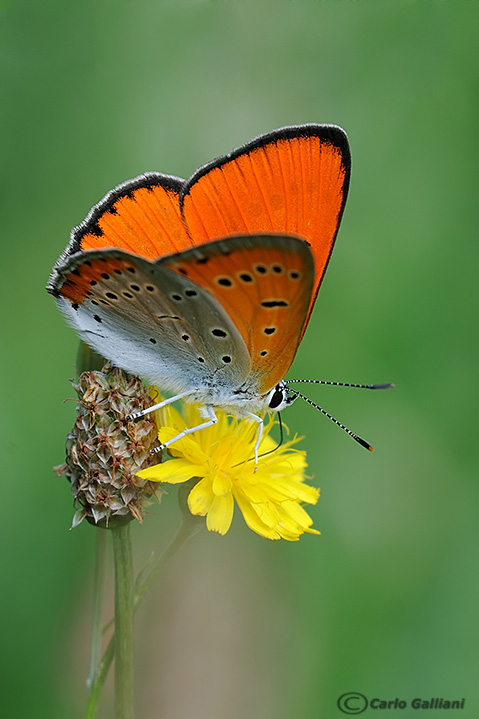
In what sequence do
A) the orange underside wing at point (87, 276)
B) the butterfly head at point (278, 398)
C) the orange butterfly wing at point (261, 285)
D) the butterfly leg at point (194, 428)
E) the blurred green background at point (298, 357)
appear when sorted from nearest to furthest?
the orange butterfly wing at point (261, 285)
the orange underside wing at point (87, 276)
the butterfly leg at point (194, 428)
the butterfly head at point (278, 398)
the blurred green background at point (298, 357)

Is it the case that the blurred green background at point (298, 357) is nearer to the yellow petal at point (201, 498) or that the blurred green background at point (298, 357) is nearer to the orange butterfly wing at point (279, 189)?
the yellow petal at point (201, 498)

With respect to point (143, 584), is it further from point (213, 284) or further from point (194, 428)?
point (213, 284)

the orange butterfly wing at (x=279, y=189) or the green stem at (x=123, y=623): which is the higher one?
the orange butterfly wing at (x=279, y=189)

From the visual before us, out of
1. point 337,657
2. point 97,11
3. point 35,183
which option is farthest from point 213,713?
point 97,11

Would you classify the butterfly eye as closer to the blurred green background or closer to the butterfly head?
the butterfly head

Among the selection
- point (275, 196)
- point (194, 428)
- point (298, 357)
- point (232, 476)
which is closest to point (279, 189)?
point (275, 196)

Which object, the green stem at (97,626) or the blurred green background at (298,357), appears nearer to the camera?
the green stem at (97,626)

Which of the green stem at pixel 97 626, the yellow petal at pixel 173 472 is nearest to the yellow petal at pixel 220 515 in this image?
the yellow petal at pixel 173 472

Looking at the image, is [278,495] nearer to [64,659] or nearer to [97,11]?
[64,659]

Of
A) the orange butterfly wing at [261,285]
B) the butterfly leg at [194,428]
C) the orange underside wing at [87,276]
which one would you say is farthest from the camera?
the butterfly leg at [194,428]
